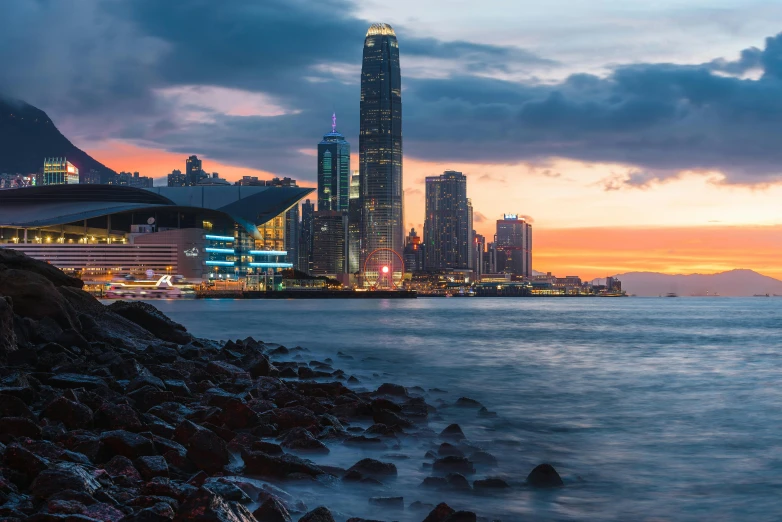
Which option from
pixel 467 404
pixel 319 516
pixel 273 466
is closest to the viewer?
pixel 319 516

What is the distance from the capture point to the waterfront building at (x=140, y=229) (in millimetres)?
149375

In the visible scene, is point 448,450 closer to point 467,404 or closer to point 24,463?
point 467,404

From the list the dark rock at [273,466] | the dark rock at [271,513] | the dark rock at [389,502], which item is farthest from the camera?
the dark rock at [273,466]

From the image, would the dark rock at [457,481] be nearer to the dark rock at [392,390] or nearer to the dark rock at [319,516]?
the dark rock at [319,516]

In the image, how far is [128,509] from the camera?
21.7 feet

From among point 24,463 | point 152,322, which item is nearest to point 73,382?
point 24,463

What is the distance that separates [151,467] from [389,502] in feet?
8.96

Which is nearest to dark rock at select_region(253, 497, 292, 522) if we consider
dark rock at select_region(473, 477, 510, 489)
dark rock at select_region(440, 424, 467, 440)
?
dark rock at select_region(473, 477, 510, 489)

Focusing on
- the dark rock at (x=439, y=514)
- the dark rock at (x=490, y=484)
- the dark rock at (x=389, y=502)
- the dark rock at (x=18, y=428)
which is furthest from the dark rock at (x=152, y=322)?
the dark rock at (x=439, y=514)

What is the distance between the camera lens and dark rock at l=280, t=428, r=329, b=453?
11.4 metres

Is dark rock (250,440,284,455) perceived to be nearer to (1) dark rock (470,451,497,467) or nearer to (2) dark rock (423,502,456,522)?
(1) dark rock (470,451,497,467)

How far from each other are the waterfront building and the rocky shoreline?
13578cm

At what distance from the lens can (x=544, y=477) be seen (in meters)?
10.7

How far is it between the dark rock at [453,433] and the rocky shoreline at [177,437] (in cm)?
2
